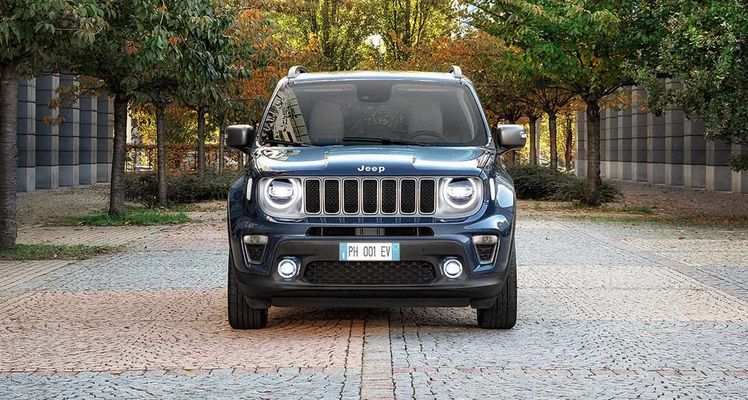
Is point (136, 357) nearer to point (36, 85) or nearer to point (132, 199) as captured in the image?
point (132, 199)

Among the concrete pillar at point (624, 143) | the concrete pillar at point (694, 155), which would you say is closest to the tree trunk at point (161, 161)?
the concrete pillar at point (694, 155)

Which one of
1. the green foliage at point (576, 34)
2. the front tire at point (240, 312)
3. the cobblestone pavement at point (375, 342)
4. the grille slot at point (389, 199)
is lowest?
the cobblestone pavement at point (375, 342)

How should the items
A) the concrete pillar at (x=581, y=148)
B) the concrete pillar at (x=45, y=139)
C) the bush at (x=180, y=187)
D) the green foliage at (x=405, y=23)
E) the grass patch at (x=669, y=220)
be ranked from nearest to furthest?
1. the grass patch at (x=669, y=220)
2. the bush at (x=180, y=187)
3. the concrete pillar at (x=45, y=139)
4. the green foliage at (x=405, y=23)
5. the concrete pillar at (x=581, y=148)

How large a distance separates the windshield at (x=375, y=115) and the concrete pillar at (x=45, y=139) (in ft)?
103

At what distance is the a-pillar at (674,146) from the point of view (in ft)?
140

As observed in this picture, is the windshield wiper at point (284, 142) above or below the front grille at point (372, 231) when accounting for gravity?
above

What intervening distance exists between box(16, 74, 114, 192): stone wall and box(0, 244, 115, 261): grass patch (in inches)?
490

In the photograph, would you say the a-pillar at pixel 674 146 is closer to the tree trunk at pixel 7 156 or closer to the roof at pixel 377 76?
the tree trunk at pixel 7 156

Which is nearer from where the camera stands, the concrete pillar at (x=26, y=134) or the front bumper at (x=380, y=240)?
the front bumper at (x=380, y=240)

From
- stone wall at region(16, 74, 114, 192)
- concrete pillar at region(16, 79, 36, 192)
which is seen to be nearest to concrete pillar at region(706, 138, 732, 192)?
stone wall at region(16, 74, 114, 192)

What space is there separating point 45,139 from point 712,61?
26.7 metres

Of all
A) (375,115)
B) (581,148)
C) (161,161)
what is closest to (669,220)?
(161,161)

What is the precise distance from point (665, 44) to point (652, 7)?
3063mm

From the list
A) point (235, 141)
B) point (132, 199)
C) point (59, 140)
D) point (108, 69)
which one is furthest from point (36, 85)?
point (235, 141)
